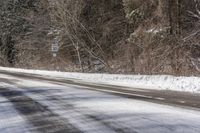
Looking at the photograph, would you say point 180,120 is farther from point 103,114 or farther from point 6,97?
point 6,97

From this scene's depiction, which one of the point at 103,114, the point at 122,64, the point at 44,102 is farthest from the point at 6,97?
the point at 122,64

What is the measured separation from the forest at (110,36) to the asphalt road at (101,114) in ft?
29.5

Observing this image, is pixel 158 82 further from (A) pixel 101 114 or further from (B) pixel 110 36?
(B) pixel 110 36

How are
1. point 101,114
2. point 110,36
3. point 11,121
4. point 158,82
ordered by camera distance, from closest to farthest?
point 11,121 → point 101,114 → point 158,82 → point 110,36

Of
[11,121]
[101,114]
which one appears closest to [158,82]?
[101,114]

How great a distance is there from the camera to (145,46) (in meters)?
28.7

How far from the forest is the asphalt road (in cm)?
899

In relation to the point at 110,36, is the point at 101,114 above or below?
below

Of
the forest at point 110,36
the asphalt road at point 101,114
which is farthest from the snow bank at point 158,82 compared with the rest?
the asphalt road at point 101,114

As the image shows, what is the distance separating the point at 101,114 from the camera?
1108 cm

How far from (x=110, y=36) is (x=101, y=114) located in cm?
2675

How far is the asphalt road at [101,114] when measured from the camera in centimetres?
916

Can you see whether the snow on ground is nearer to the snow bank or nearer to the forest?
the snow bank

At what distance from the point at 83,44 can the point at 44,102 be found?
78.9 ft
